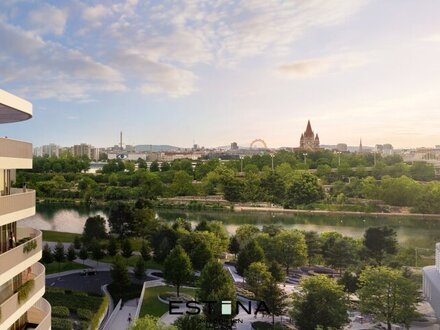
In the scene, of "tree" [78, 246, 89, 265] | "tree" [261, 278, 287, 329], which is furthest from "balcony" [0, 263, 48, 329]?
"tree" [78, 246, 89, 265]

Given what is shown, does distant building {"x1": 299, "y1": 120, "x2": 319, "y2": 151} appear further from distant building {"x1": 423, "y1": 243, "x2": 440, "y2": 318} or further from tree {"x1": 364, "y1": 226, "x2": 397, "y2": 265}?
distant building {"x1": 423, "y1": 243, "x2": 440, "y2": 318}

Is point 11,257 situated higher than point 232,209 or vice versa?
point 11,257

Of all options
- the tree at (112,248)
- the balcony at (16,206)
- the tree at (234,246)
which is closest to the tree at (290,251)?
the tree at (234,246)

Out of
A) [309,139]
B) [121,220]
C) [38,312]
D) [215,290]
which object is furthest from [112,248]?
[309,139]

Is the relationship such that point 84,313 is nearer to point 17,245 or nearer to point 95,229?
point 17,245

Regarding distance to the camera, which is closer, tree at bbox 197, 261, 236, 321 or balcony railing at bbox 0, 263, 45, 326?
balcony railing at bbox 0, 263, 45, 326

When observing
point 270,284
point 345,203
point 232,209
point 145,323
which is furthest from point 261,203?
point 145,323

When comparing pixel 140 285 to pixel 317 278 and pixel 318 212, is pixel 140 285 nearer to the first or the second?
pixel 317 278

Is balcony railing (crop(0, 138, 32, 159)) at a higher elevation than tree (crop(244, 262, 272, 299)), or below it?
higher
